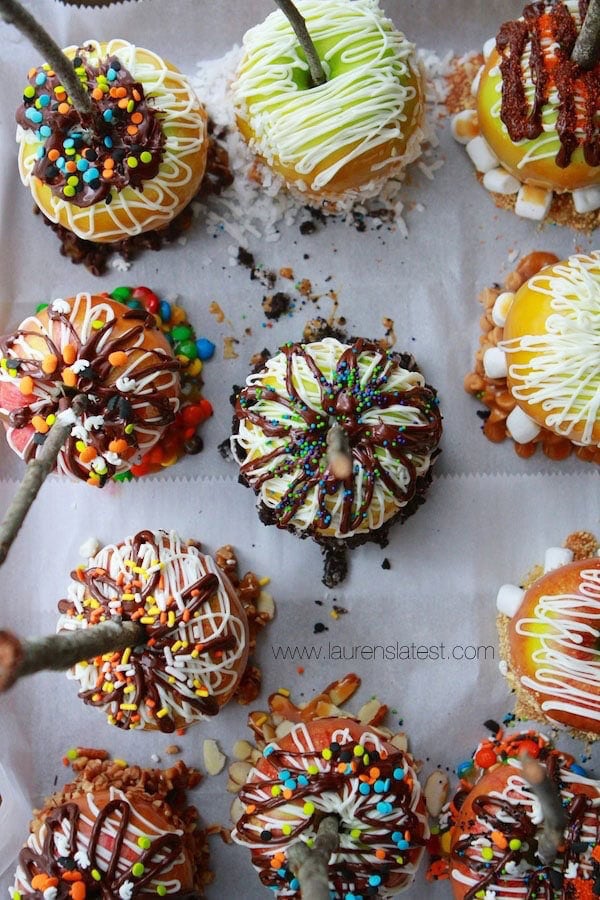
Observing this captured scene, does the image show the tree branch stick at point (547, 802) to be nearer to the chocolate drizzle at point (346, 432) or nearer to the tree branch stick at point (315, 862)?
the tree branch stick at point (315, 862)

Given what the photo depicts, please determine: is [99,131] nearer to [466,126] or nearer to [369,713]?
[466,126]

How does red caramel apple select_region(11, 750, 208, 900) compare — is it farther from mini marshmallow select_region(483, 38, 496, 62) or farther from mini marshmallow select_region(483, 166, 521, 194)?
mini marshmallow select_region(483, 38, 496, 62)

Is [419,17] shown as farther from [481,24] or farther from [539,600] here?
[539,600]

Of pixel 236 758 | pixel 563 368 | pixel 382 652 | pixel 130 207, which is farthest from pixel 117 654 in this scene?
pixel 563 368

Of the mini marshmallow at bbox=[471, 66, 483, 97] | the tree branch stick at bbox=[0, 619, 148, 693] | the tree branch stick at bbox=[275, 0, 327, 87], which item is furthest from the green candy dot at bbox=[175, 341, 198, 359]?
the mini marshmallow at bbox=[471, 66, 483, 97]

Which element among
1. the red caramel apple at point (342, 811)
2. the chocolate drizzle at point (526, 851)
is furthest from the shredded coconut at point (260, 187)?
the chocolate drizzle at point (526, 851)

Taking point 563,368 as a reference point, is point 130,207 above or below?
above

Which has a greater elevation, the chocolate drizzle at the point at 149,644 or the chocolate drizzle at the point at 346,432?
the chocolate drizzle at the point at 346,432
